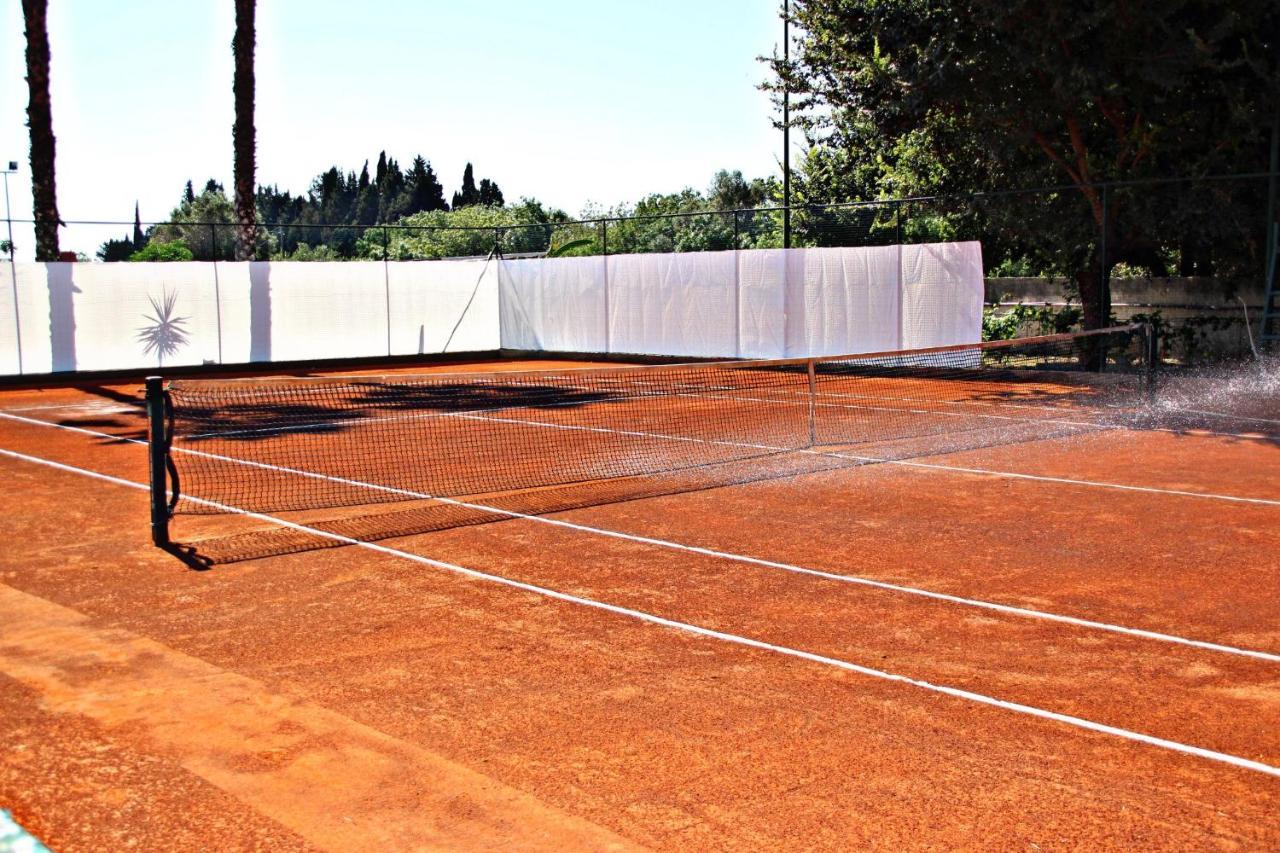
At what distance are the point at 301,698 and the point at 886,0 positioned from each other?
1867cm

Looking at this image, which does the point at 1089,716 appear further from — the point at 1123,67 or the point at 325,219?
the point at 325,219

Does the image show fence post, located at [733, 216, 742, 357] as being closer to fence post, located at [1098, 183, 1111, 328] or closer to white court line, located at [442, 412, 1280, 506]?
fence post, located at [1098, 183, 1111, 328]

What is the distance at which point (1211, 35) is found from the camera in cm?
1766

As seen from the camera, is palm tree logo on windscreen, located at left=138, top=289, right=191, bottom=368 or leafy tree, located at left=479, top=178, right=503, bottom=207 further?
leafy tree, located at left=479, top=178, right=503, bottom=207

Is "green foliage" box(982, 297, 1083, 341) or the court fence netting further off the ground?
"green foliage" box(982, 297, 1083, 341)

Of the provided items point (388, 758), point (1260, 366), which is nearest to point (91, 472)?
point (388, 758)

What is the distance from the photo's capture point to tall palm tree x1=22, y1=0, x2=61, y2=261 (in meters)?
25.9

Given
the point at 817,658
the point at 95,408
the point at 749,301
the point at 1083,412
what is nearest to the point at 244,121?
the point at 95,408

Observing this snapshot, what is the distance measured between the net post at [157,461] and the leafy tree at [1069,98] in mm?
14166

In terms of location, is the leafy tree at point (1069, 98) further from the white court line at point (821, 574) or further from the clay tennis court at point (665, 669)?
the white court line at point (821, 574)

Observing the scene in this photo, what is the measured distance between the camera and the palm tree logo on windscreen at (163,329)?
25.6 meters

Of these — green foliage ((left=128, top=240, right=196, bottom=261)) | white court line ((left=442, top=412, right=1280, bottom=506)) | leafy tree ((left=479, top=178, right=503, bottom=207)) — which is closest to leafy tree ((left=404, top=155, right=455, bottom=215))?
leafy tree ((left=479, top=178, right=503, bottom=207))

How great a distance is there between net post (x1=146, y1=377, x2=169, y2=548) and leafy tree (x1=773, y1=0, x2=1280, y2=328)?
14166 millimetres

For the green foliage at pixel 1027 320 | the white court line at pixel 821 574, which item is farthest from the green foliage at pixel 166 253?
the white court line at pixel 821 574
